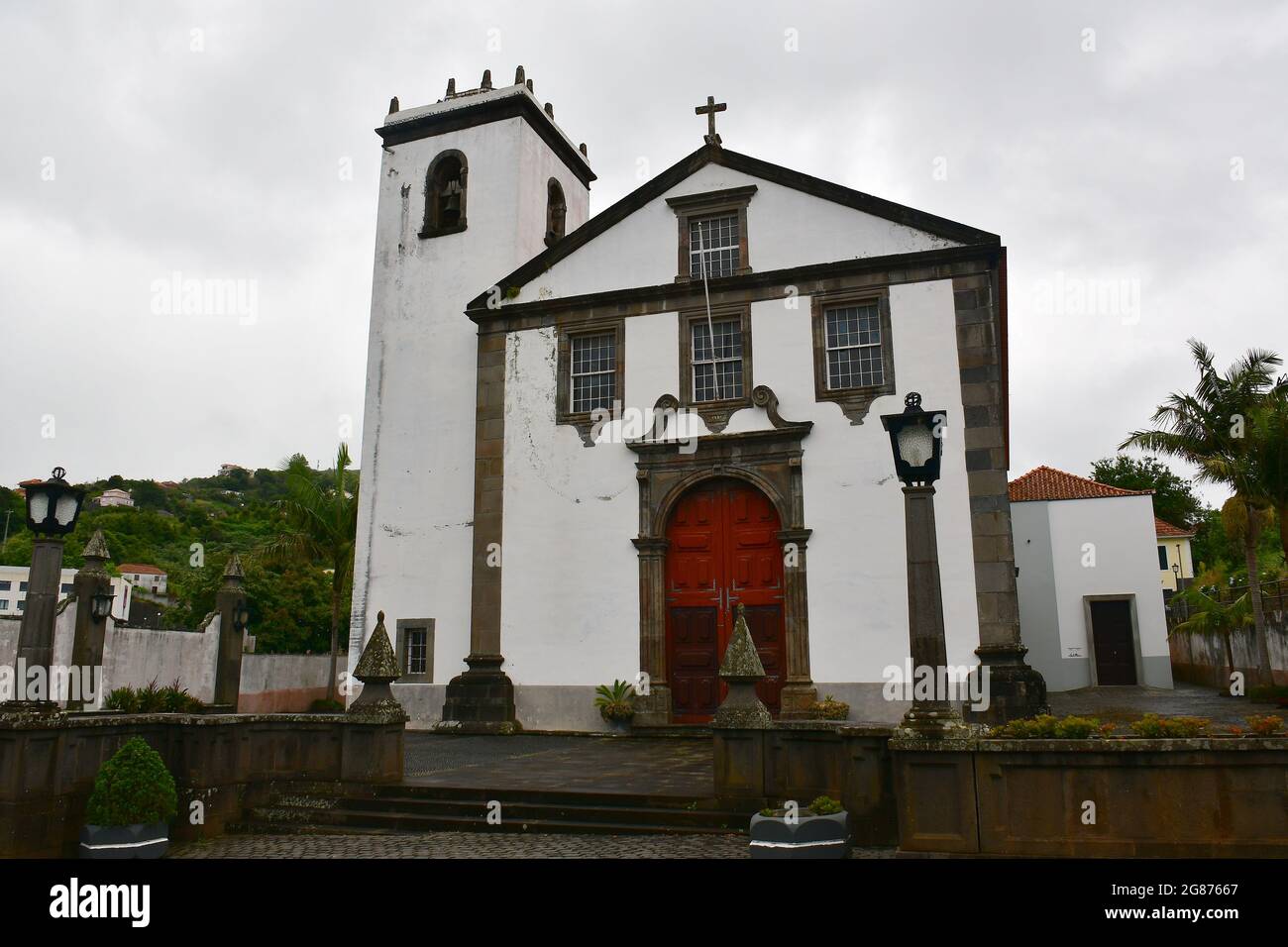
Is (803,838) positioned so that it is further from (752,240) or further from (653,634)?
(752,240)

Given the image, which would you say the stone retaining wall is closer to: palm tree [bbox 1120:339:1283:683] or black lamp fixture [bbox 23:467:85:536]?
black lamp fixture [bbox 23:467:85:536]

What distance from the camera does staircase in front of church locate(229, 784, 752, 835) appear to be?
27.2 ft

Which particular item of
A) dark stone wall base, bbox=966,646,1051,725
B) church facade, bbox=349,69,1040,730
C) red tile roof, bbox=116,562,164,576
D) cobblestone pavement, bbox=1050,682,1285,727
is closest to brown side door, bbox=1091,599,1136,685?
cobblestone pavement, bbox=1050,682,1285,727

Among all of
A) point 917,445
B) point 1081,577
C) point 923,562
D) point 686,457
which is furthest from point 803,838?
point 1081,577

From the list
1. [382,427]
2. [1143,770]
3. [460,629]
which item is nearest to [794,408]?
[460,629]

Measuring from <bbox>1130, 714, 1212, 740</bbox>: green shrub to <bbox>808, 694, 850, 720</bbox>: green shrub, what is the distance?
7107mm

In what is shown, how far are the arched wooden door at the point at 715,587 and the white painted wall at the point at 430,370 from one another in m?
3.83

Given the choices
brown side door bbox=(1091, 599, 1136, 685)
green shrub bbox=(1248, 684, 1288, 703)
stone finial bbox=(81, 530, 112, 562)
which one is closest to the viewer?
stone finial bbox=(81, 530, 112, 562)

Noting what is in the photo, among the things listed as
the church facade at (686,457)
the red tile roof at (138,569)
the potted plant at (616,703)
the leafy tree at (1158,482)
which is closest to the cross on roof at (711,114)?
the church facade at (686,457)

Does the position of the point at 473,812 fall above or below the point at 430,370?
below

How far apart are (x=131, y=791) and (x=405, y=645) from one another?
9.67 metres

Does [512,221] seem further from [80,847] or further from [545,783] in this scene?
[80,847]

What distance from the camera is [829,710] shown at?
13.8 m

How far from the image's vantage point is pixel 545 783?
31.4 ft
